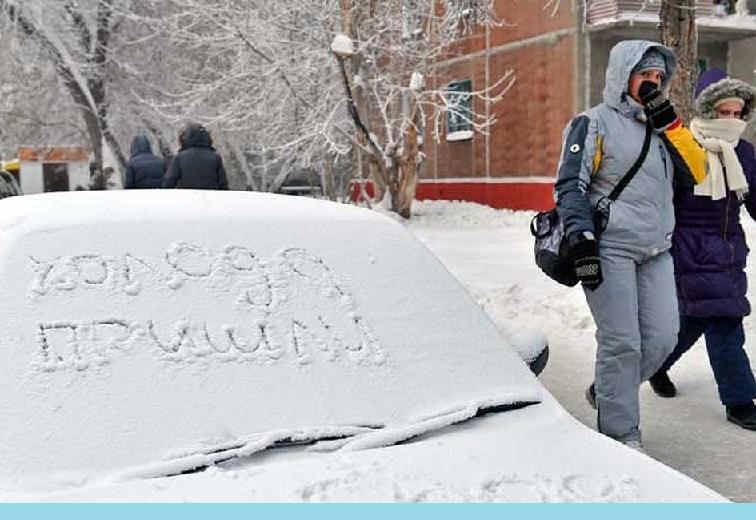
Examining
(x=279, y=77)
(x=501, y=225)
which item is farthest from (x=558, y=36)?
(x=279, y=77)

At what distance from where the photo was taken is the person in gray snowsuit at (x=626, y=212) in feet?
13.0

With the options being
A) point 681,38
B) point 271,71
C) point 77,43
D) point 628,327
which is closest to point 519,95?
point 271,71

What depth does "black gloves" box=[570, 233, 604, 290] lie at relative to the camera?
3.78 m

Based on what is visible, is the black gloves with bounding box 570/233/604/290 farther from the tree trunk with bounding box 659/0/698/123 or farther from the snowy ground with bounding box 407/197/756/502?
the tree trunk with bounding box 659/0/698/123

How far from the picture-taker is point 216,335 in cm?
238

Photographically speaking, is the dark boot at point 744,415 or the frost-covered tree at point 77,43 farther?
the frost-covered tree at point 77,43

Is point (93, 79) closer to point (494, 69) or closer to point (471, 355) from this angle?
point (494, 69)

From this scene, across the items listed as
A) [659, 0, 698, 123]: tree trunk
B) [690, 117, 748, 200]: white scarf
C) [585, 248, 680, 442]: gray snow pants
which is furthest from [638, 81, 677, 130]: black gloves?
[659, 0, 698, 123]: tree trunk

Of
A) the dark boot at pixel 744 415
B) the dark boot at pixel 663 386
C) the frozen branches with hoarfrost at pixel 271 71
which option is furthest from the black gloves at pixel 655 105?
the frozen branches with hoarfrost at pixel 271 71

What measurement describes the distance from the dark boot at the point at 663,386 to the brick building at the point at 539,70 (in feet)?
42.3

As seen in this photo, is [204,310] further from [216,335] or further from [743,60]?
[743,60]

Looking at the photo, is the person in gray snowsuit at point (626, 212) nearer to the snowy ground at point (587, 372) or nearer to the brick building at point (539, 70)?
the snowy ground at point (587, 372)

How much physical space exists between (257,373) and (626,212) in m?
2.20

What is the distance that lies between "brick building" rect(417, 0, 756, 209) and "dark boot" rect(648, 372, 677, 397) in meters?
12.9
